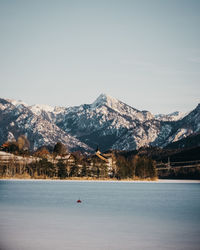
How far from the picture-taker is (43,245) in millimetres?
35094

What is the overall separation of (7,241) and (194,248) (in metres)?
15.0

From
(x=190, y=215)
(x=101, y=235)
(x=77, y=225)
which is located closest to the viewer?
(x=101, y=235)

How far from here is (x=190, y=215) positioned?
61.6m

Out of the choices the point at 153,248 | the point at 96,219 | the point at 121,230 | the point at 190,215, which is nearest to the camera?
the point at 153,248

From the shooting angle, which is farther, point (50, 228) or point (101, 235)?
point (50, 228)

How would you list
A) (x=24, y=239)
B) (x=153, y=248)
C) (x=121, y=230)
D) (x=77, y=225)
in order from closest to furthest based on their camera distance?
(x=153, y=248)
(x=24, y=239)
(x=121, y=230)
(x=77, y=225)

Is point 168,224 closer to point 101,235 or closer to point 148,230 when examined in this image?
point 148,230

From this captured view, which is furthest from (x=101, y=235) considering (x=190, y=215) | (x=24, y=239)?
(x=190, y=215)

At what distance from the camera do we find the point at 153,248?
34562 millimetres

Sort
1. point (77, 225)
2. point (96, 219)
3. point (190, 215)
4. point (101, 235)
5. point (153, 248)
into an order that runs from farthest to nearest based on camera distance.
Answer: point (190, 215), point (96, 219), point (77, 225), point (101, 235), point (153, 248)

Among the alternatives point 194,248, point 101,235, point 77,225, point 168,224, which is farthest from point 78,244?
point 168,224

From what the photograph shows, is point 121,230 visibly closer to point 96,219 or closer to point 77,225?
point 77,225

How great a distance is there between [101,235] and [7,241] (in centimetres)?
891

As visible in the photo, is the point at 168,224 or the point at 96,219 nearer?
the point at 168,224
